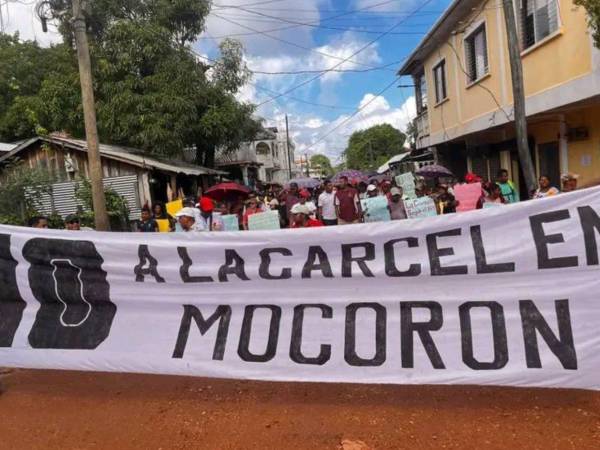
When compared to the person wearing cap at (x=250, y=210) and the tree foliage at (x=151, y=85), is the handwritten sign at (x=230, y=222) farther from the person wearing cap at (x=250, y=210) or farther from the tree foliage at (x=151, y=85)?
the tree foliage at (x=151, y=85)

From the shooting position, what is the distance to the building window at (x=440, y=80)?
17234 millimetres

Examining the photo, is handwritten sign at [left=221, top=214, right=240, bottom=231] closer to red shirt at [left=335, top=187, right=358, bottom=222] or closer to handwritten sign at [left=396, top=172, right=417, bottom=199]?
red shirt at [left=335, top=187, right=358, bottom=222]

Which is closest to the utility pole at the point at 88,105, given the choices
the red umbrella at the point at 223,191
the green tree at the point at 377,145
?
the red umbrella at the point at 223,191

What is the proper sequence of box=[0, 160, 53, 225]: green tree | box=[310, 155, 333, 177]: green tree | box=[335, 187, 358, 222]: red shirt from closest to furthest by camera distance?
box=[335, 187, 358, 222]: red shirt → box=[0, 160, 53, 225]: green tree → box=[310, 155, 333, 177]: green tree

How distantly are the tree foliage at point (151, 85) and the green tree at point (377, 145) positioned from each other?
54.5 m

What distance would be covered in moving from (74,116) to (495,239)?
2057 centimetres

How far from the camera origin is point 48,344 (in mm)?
4336

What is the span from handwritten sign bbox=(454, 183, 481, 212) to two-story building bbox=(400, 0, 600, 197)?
228 centimetres

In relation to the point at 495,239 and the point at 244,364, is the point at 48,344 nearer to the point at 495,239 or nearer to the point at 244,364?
the point at 244,364

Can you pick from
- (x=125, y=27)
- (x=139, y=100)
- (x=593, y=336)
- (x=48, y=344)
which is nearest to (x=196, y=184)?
(x=139, y=100)

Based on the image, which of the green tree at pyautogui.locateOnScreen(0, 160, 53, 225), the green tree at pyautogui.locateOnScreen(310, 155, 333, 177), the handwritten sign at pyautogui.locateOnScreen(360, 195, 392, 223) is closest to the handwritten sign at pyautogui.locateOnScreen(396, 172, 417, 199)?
the handwritten sign at pyautogui.locateOnScreen(360, 195, 392, 223)

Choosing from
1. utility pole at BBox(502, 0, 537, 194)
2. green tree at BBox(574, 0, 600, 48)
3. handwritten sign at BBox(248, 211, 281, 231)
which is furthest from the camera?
handwritten sign at BBox(248, 211, 281, 231)

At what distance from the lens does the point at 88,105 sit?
30.1 feet

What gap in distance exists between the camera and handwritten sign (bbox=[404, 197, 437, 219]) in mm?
9188
